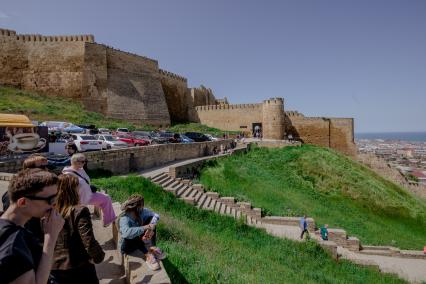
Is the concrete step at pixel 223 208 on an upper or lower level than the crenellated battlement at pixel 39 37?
lower

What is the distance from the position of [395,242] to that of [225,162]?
10491 millimetres

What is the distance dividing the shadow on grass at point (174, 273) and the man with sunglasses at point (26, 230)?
253cm

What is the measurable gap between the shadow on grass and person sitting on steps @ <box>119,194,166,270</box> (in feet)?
1.48

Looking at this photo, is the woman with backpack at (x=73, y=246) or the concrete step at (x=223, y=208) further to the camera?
the concrete step at (x=223, y=208)

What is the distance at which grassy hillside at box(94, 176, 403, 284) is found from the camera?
5246 millimetres

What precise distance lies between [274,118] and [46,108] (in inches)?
902

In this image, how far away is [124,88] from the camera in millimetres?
34250

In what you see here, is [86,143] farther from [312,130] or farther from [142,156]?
[312,130]

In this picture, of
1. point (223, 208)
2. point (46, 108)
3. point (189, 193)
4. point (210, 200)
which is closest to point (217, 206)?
point (223, 208)

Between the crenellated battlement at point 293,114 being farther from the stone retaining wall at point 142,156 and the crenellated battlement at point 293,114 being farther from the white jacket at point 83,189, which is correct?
the white jacket at point 83,189

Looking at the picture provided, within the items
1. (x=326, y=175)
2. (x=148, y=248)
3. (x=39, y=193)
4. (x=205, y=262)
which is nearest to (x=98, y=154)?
(x=205, y=262)

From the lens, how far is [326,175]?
72.8 ft

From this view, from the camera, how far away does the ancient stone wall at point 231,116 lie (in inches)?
1585

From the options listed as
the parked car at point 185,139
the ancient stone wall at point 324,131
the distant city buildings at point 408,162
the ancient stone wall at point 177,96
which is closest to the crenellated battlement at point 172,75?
the ancient stone wall at point 177,96
